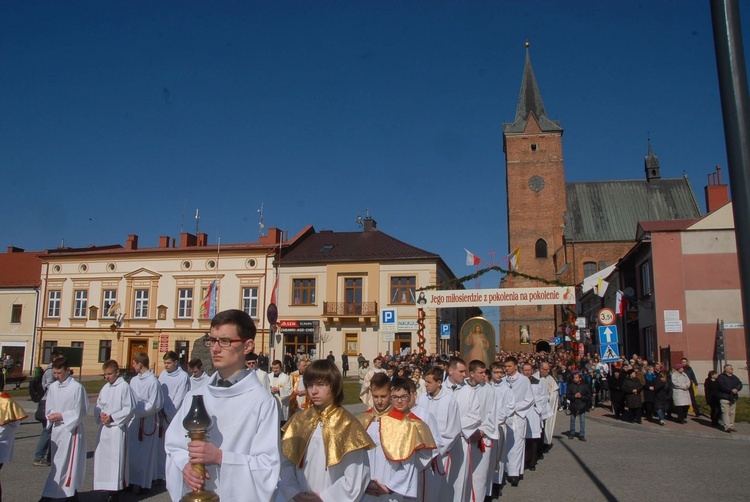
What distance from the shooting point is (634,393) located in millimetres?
19047

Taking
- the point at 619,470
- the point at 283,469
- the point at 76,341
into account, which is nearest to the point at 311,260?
the point at 76,341

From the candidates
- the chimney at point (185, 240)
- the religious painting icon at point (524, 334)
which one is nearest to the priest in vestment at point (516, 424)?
the chimney at point (185, 240)

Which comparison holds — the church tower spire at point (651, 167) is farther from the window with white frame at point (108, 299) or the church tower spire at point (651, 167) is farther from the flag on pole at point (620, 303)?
the window with white frame at point (108, 299)

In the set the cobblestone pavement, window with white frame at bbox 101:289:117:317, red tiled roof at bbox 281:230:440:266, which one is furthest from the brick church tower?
the cobblestone pavement

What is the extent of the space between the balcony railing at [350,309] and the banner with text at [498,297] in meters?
19.9

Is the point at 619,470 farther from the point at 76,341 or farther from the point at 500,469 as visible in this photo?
the point at 76,341

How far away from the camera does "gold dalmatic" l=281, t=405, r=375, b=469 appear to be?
426cm

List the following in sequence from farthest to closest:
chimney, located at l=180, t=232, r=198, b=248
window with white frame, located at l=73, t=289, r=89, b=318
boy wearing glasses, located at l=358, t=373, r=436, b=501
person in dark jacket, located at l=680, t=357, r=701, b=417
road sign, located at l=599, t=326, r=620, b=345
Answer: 1. chimney, located at l=180, t=232, r=198, b=248
2. window with white frame, located at l=73, t=289, r=89, b=318
3. road sign, located at l=599, t=326, r=620, b=345
4. person in dark jacket, located at l=680, t=357, r=701, b=417
5. boy wearing glasses, located at l=358, t=373, r=436, b=501

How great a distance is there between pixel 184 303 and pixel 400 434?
4388cm

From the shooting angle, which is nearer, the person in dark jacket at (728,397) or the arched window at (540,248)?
the person in dark jacket at (728,397)

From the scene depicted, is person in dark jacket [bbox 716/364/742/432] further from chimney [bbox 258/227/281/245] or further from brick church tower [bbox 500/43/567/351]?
brick church tower [bbox 500/43/567/351]

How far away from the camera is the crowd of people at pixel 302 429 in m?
3.60

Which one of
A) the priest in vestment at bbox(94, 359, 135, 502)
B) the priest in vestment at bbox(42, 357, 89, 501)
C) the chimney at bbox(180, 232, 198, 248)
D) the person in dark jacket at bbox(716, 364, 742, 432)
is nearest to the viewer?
the priest in vestment at bbox(42, 357, 89, 501)

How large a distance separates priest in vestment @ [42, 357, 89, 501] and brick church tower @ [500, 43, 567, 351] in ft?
179
